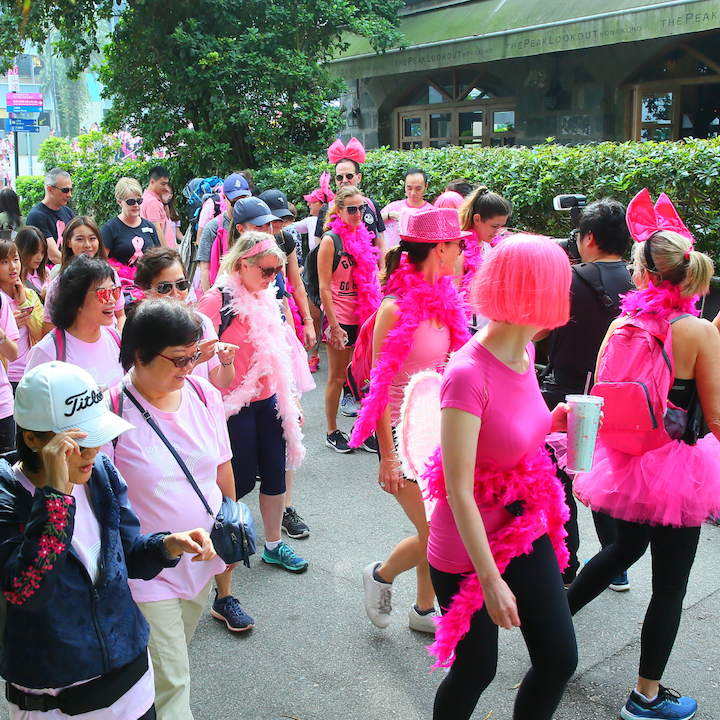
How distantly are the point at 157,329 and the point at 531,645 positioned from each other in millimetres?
1562

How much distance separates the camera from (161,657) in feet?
8.35

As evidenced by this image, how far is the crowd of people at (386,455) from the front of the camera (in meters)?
2.01

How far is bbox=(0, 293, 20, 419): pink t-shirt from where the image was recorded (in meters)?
4.30

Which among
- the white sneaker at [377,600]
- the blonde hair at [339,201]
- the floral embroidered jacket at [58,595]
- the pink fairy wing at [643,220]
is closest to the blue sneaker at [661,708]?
Result: the white sneaker at [377,600]

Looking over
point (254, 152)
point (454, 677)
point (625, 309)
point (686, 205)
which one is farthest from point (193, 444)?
point (254, 152)

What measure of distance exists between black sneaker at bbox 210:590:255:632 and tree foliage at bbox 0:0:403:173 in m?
10.3

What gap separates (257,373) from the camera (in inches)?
160

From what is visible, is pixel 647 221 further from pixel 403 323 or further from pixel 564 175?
pixel 564 175

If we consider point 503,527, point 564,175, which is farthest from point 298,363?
point 564,175

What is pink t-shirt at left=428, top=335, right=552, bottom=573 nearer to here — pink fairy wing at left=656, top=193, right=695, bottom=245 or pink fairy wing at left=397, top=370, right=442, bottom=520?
pink fairy wing at left=397, top=370, right=442, bottom=520

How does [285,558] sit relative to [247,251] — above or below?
below

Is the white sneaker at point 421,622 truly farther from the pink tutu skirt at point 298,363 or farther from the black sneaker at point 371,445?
the black sneaker at point 371,445

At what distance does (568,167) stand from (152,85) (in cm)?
922

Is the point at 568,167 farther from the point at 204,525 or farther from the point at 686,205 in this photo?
the point at 204,525
